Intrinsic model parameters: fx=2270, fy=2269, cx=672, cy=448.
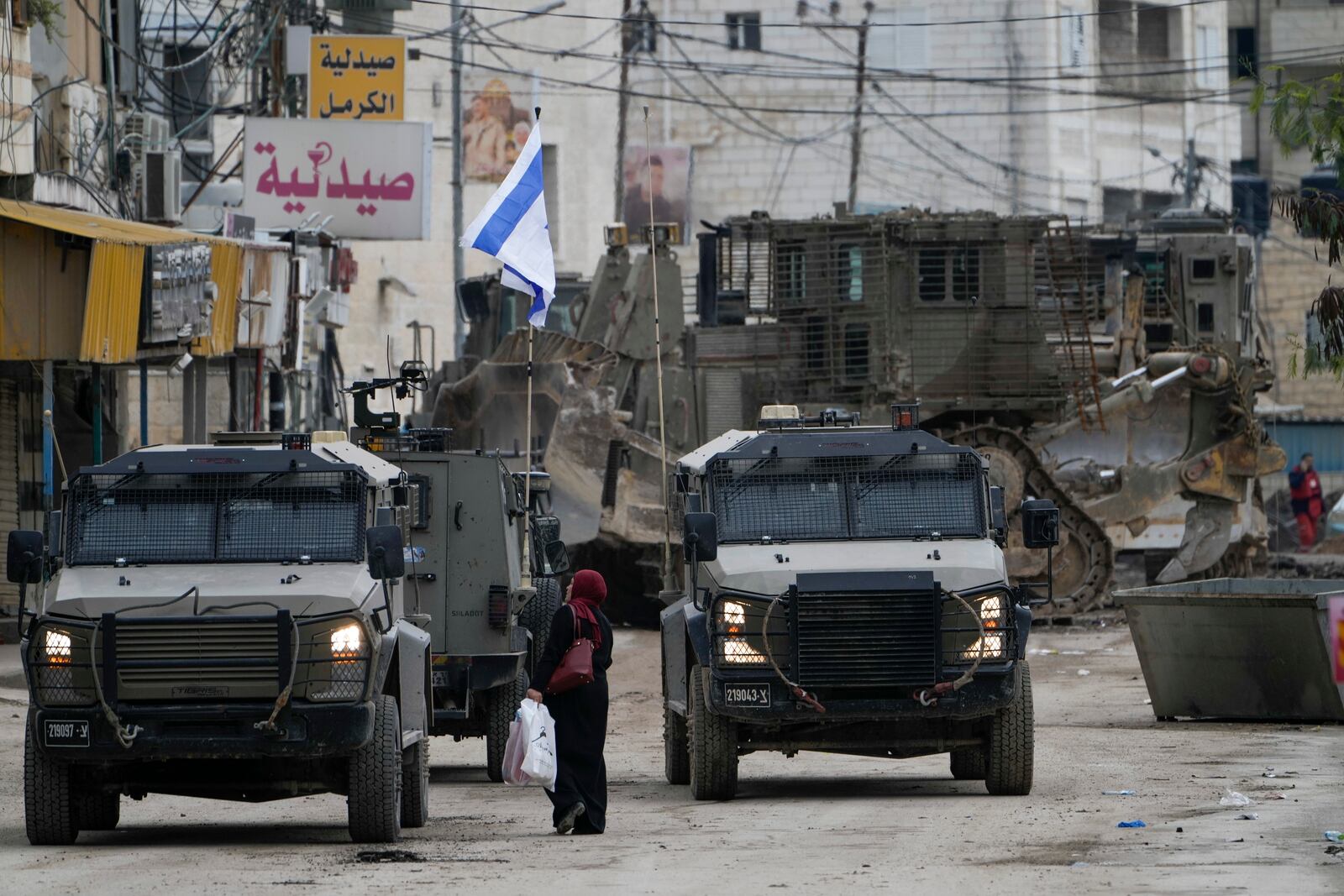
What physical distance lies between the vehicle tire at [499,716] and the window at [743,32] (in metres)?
43.3

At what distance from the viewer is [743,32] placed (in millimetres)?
58094

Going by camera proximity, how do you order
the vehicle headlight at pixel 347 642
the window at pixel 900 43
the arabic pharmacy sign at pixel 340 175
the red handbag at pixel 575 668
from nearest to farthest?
1. the vehicle headlight at pixel 347 642
2. the red handbag at pixel 575 668
3. the arabic pharmacy sign at pixel 340 175
4. the window at pixel 900 43

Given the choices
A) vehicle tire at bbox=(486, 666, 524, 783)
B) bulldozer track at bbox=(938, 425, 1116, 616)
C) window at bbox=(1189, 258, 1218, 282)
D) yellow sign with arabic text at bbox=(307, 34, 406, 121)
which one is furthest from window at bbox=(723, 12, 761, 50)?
vehicle tire at bbox=(486, 666, 524, 783)

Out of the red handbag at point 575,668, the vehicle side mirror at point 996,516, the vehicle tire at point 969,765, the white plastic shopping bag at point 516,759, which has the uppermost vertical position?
the vehicle side mirror at point 996,516

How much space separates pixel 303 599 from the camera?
11.2 meters

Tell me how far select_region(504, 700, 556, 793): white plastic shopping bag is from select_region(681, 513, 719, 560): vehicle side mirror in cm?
194

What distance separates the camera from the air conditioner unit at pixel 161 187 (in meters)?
26.6

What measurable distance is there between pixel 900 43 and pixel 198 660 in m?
48.2

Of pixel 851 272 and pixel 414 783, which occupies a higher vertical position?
pixel 851 272

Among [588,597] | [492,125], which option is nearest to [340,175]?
[588,597]

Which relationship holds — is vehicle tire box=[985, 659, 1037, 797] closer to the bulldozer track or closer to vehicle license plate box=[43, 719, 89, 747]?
vehicle license plate box=[43, 719, 89, 747]

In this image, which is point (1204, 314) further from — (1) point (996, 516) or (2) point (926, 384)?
(1) point (996, 516)

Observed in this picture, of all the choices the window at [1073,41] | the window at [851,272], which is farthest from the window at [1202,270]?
the window at [1073,41]

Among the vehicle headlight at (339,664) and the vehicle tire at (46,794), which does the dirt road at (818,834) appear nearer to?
the vehicle tire at (46,794)
